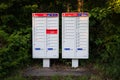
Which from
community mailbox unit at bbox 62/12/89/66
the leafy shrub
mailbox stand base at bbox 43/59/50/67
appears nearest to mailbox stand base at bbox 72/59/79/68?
community mailbox unit at bbox 62/12/89/66

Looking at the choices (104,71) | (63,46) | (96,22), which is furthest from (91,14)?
(104,71)

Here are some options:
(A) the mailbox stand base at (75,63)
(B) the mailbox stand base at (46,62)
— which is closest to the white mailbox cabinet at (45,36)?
(B) the mailbox stand base at (46,62)

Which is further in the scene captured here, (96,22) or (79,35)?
(96,22)

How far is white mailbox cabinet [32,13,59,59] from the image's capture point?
8.32m

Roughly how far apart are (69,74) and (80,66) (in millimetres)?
915

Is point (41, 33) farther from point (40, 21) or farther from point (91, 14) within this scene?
point (91, 14)

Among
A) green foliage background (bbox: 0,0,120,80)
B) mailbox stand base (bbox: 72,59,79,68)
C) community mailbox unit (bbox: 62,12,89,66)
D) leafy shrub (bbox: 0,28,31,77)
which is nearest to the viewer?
leafy shrub (bbox: 0,28,31,77)

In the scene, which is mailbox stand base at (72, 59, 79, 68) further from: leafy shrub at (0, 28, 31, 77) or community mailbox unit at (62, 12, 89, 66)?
leafy shrub at (0, 28, 31, 77)

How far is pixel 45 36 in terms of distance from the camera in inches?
329

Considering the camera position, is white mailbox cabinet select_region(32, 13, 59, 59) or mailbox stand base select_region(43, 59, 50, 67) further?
mailbox stand base select_region(43, 59, 50, 67)

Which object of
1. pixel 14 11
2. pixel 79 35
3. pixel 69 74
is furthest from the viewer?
pixel 14 11

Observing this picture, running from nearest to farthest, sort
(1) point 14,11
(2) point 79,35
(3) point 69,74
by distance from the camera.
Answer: (3) point 69,74, (2) point 79,35, (1) point 14,11

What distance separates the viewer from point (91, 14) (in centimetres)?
878

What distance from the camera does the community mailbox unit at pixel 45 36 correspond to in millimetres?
8320
